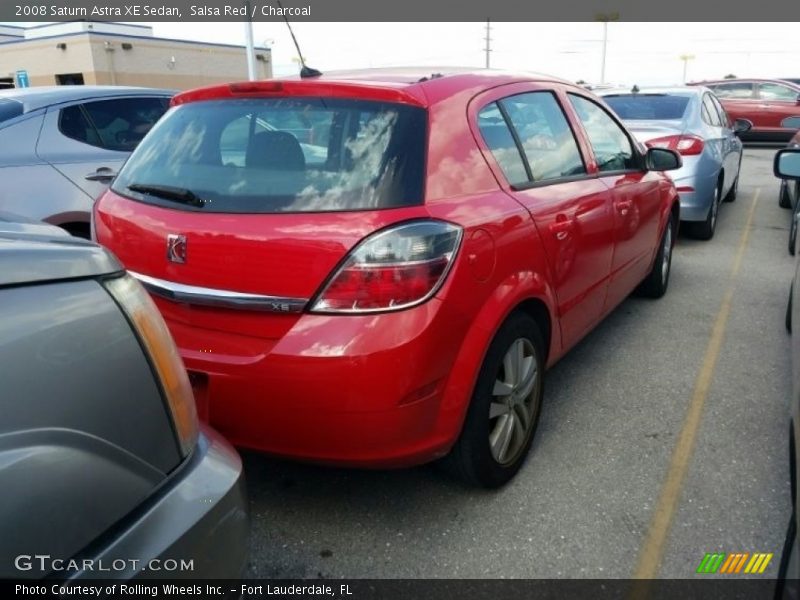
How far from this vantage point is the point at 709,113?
7859 mm

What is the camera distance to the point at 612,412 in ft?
11.8

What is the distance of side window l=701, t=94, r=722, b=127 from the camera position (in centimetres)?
758

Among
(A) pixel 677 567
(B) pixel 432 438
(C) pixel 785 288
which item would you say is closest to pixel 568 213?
(B) pixel 432 438

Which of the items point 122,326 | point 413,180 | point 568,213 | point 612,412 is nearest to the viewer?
point 122,326

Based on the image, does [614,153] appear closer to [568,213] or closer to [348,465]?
[568,213]

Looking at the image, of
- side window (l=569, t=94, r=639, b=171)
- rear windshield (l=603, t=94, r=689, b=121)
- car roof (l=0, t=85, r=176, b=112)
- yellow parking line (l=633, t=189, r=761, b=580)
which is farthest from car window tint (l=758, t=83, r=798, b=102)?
car roof (l=0, t=85, r=176, b=112)

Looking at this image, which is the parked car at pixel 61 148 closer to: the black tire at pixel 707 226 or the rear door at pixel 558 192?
the rear door at pixel 558 192

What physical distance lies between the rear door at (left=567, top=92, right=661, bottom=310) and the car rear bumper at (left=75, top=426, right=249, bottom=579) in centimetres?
279

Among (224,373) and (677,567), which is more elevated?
(224,373)

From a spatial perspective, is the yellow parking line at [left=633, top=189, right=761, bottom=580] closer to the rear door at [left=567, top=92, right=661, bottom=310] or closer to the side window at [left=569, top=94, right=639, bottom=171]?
the rear door at [left=567, top=92, right=661, bottom=310]

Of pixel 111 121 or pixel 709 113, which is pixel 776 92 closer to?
pixel 709 113

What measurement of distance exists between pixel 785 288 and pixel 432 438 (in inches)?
178

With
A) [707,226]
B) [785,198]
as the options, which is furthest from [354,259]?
[785,198]

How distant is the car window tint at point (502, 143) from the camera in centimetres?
287
